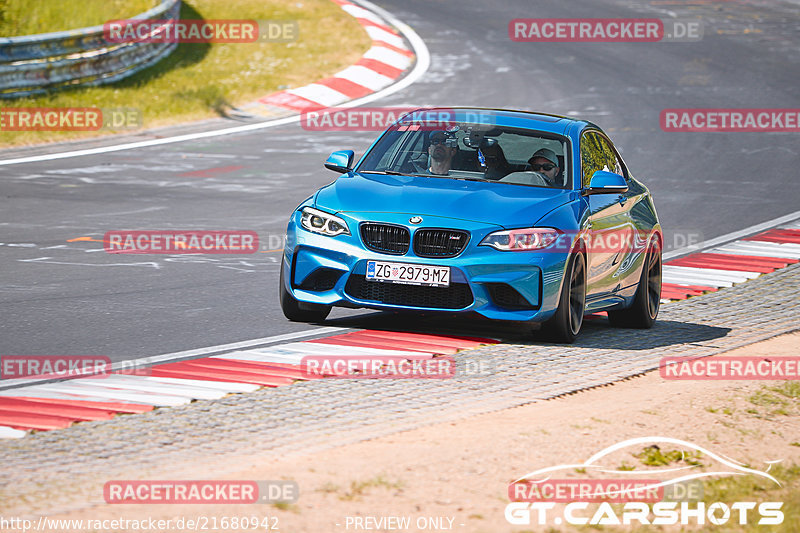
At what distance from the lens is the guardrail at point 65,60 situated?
19.9m

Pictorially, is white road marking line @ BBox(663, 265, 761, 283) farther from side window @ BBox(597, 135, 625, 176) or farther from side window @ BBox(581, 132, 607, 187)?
side window @ BBox(581, 132, 607, 187)

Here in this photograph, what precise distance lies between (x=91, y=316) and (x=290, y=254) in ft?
5.19

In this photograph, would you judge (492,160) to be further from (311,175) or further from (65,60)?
(65,60)

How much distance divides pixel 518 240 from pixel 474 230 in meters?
0.31

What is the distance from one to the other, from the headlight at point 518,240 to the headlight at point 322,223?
101 centimetres

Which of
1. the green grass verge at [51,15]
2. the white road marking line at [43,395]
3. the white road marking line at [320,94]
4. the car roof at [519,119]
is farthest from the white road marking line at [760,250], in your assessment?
the green grass verge at [51,15]

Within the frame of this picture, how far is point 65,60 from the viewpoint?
20859 mm

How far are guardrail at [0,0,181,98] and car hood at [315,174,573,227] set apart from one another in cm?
1158

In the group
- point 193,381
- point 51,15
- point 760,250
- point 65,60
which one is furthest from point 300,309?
point 51,15

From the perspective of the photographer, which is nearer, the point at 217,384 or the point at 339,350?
the point at 217,384

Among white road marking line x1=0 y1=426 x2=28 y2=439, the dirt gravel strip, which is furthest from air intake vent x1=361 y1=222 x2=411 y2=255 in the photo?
white road marking line x1=0 y1=426 x2=28 y2=439

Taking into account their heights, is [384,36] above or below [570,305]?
below

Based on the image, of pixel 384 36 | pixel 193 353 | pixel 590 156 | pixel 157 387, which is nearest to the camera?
pixel 157 387

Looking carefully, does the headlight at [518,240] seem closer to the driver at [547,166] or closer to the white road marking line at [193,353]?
the driver at [547,166]
